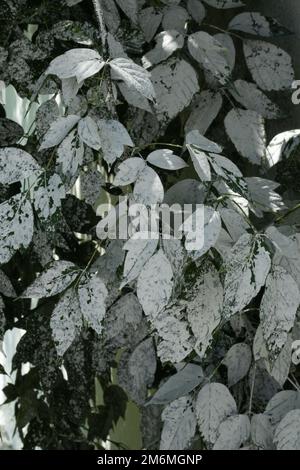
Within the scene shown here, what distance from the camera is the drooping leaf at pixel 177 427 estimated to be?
0.80 metres

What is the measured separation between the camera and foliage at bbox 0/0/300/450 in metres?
0.68

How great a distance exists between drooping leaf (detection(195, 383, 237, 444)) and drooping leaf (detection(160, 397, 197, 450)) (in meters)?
0.02

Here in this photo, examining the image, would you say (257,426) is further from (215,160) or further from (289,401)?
(215,160)

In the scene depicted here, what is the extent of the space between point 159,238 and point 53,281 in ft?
0.48

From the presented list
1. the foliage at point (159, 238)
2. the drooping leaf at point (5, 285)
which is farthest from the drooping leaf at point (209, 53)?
the drooping leaf at point (5, 285)

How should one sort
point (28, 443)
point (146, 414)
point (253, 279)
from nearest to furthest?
point (253, 279) < point (146, 414) < point (28, 443)

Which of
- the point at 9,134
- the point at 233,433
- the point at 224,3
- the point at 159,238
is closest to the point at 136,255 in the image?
the point at 159,238

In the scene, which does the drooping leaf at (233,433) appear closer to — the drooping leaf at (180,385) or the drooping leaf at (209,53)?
the drooping leaf at (180,385)

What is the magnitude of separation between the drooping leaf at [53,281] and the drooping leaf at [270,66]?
35 centimetres

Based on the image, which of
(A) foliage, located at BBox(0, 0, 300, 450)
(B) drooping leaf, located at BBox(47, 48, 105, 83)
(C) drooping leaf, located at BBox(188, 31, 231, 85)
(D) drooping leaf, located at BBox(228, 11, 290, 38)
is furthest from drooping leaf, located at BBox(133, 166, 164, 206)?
(D) drooping leaf, located at BBox(228, 11, 290, 38)

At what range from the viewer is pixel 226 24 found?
1.09 metres

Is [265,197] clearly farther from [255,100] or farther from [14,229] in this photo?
[14,229]
